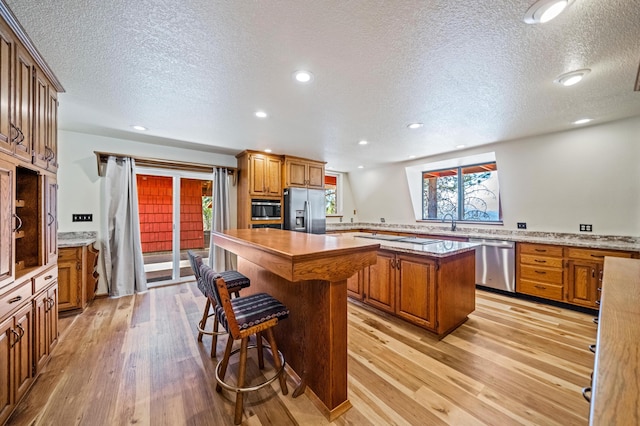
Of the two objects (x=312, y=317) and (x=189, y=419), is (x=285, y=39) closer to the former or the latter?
(x=312, y=317)

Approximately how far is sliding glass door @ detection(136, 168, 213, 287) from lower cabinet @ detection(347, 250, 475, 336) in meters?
3.39

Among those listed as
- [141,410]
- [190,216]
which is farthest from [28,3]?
[190,216]

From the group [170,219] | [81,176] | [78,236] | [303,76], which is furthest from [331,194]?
[78,236]

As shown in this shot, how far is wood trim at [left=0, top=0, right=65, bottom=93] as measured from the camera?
1.41 meters

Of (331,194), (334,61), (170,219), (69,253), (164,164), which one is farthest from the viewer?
(331,194)

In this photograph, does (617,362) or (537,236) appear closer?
(617,362)

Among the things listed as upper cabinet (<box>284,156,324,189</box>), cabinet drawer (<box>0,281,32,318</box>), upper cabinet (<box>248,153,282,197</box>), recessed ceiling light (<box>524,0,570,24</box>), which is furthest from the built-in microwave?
recessed ceiling light (<box>524,0,570,24</box>)

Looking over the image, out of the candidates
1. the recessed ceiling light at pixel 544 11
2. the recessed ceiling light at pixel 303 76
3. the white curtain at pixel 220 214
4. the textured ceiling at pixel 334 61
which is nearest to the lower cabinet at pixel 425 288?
the textured ceiling at pixel 334 61

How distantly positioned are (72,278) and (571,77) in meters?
5.61

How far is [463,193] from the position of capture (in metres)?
5.04

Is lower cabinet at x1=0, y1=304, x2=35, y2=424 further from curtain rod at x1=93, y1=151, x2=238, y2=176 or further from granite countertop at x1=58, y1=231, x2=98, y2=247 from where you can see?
curtain rod at x1=93, y1=151, x2=238, y2=176

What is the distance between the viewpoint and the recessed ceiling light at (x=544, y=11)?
130cm

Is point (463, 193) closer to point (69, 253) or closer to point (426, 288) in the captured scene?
point (426, 288)

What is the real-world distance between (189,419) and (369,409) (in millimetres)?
1169
